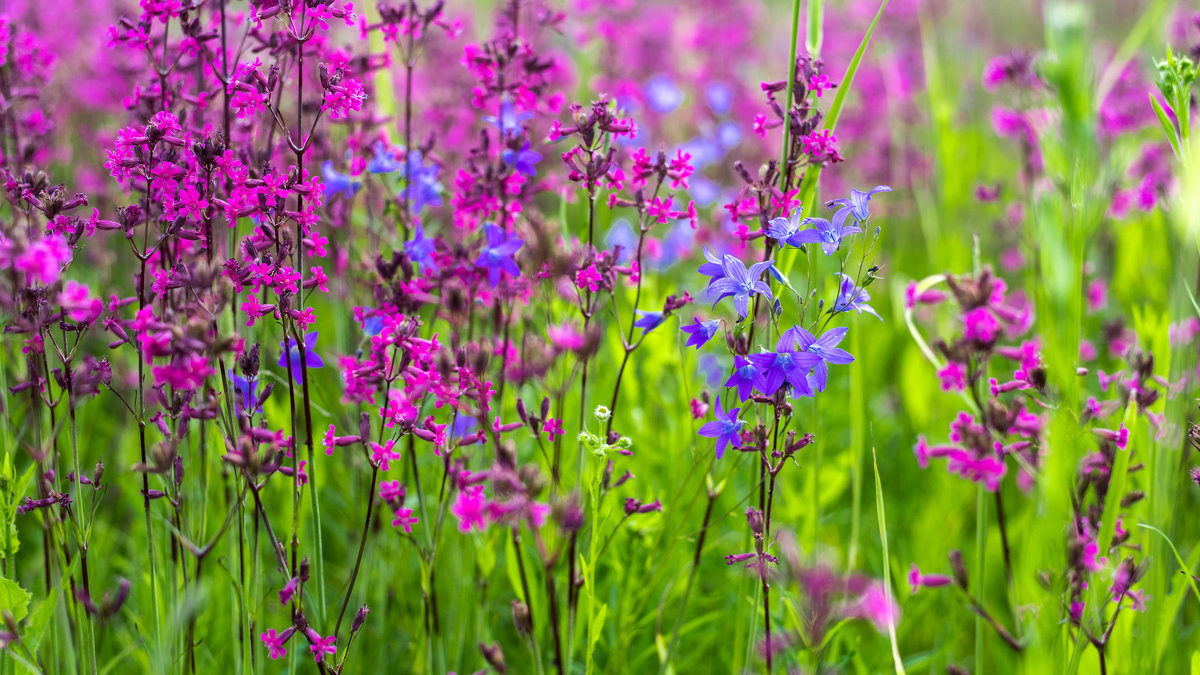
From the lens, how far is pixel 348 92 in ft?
6.19

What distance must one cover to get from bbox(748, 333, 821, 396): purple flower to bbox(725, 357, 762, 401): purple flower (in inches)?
0.6

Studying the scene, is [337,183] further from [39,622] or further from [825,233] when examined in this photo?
[825,233]

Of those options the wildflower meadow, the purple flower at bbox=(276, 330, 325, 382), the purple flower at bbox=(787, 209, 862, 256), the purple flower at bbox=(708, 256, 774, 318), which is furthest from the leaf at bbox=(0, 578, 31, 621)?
the purple flower at bbox=(787, 209, 862, 256)

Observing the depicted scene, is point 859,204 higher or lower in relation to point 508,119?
lower

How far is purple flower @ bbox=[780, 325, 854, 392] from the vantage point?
5.76 feet

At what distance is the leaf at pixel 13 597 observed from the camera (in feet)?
6.19

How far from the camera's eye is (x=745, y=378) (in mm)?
1819

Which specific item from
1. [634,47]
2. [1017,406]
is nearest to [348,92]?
[1017,406]

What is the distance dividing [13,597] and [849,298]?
73.8 inches

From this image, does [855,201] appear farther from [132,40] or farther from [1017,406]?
[132,40]

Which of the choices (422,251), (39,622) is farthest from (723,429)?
(39,622)

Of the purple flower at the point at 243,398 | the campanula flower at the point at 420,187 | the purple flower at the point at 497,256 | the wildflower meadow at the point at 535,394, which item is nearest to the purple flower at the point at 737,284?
the wildflower meadow at the point at 535,394

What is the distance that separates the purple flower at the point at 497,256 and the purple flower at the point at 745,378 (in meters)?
0.70

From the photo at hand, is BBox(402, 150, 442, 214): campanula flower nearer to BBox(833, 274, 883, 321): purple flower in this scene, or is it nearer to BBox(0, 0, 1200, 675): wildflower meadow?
BBox(0, 0, 1200, 675): wildflower meadow
